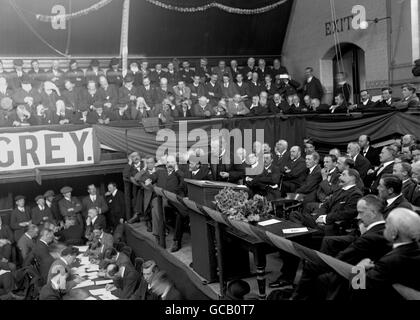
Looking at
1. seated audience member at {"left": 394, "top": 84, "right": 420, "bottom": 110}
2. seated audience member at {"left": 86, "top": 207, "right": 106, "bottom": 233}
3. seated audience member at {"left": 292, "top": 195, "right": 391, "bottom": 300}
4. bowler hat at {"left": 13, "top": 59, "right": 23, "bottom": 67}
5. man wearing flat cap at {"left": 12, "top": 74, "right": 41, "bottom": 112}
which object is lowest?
seated audience member at {"left": 86, "top": 207, "right": 106, "bottom": 233}

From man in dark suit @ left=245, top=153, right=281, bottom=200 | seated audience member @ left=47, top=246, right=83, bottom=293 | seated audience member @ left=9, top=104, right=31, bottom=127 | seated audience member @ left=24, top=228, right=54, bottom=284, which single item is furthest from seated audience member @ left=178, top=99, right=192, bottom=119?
seated audience member @ left=47, top=246, right=83, bottom=293

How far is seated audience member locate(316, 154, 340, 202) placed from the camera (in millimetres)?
6898

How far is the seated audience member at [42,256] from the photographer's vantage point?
8836 millimetres

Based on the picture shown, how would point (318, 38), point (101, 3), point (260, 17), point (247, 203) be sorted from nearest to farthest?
point (247, 203)
point (101, 3)
point (318, 38)
point (260, 17)

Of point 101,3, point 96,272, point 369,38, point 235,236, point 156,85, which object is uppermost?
point 101,3

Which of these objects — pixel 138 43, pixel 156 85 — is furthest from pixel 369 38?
pixel 138 43

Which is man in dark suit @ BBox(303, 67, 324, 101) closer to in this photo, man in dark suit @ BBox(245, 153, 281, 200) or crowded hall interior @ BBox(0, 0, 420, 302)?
crowded hall interior @ BBox(0, 0, 420, 302)

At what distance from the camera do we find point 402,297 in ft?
10.9

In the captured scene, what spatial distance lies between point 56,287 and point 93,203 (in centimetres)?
344

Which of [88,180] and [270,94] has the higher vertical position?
[270,94]

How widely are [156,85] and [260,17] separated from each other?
4.59 meters

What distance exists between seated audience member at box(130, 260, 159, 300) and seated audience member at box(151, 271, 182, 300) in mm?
82

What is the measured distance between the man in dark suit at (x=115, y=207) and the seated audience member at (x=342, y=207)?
5911mm

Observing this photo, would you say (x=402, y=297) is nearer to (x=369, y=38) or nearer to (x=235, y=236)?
(x=235, y=236)
